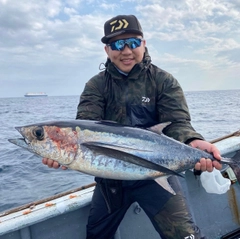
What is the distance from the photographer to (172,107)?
3322mm

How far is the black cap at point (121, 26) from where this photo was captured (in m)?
3.28

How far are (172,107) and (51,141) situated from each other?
1381mm

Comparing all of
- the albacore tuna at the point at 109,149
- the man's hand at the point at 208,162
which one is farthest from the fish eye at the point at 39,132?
the man's hand at the point at 208,162

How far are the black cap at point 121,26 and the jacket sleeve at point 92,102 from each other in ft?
1.69

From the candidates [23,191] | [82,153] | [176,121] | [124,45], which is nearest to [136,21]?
[124,45]

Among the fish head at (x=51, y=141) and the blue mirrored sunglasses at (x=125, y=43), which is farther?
the blue mirrored sunglasses at (x=125, y=43)

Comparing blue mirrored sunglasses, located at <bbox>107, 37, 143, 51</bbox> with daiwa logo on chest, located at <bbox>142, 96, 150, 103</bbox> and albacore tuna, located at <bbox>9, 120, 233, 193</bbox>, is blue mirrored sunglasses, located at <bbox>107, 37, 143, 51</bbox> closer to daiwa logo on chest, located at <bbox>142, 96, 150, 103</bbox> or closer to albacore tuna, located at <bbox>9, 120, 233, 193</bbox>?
daiwa logo on chest, located at <bbox>142, 96, 150, 103</bbox>

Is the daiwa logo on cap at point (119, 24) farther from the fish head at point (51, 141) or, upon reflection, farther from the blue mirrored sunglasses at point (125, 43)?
the fish head at point (51, 141)

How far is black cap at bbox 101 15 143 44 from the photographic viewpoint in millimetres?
3278

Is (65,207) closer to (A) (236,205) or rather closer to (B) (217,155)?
(B) (217,155)

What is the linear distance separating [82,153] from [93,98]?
0.90 meters

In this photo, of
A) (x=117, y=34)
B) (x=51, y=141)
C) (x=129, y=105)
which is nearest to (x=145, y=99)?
(x=129, y=105)

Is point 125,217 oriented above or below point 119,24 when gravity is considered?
below

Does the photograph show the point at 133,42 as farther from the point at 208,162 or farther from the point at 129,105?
the point at 208,162
